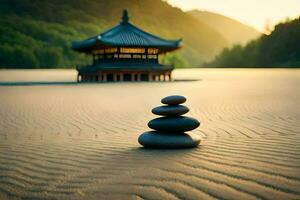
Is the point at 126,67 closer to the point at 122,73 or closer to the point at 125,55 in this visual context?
the point at 122,73

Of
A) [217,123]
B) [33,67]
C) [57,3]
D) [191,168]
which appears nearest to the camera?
[191,168]

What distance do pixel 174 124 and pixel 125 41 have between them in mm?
27755

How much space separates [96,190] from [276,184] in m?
1.75

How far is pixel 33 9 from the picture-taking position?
153625 millimetres

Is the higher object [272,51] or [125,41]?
[272,51]

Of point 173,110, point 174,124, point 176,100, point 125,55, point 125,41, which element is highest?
point 125,41

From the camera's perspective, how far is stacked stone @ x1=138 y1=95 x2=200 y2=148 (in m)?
5.63

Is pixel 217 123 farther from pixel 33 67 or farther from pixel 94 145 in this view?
pixel 33 67

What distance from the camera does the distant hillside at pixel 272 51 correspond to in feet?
295

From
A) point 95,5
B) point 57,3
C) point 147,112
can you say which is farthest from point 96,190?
point 95,5

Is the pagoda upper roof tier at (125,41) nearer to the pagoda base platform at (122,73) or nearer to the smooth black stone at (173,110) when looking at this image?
the pagoda base platform at (122,73)

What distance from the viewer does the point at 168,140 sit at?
5.66 meters

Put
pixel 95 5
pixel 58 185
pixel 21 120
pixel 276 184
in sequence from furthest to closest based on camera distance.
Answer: pixel 95 5
pixel 21 120
pixel 58 185
pixel 276 184

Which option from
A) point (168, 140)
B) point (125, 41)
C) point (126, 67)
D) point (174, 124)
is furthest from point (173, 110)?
point (125, 41)
